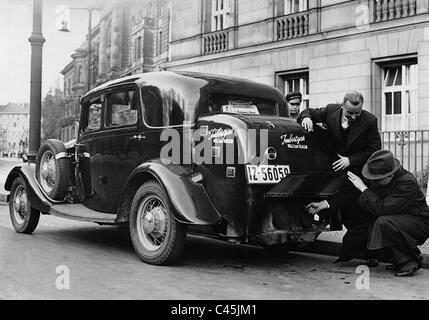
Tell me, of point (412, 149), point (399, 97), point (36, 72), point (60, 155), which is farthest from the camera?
point (399, 97)

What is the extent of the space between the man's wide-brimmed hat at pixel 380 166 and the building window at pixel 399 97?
8.38 m

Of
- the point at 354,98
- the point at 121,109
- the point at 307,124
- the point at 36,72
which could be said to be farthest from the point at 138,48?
the point at 354,98

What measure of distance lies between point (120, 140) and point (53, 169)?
53.7 inches

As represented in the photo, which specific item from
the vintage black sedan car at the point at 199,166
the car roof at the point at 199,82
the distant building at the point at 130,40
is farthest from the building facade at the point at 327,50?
the distant building at the point at 130,40

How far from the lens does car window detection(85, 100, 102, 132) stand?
7203 mm

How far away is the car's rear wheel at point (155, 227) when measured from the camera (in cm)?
553

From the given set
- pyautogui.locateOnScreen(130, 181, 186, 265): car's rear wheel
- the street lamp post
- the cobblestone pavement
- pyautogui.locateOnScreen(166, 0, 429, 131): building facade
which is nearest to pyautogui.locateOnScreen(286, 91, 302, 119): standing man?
the cobblestone pavement

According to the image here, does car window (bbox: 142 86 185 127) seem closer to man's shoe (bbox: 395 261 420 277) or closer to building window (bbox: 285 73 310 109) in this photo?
Result: man's shoe (bbox: 395 261 420 277)

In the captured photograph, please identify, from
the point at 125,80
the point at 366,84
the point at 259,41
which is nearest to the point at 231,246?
the point at 125,80

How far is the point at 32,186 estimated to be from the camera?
7.56 m

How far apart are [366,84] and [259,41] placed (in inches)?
155

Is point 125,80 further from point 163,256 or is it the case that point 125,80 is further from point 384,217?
point 384,217

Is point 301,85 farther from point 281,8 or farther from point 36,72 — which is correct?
point 36,72

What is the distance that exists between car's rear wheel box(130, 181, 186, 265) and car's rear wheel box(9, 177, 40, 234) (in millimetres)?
2408
